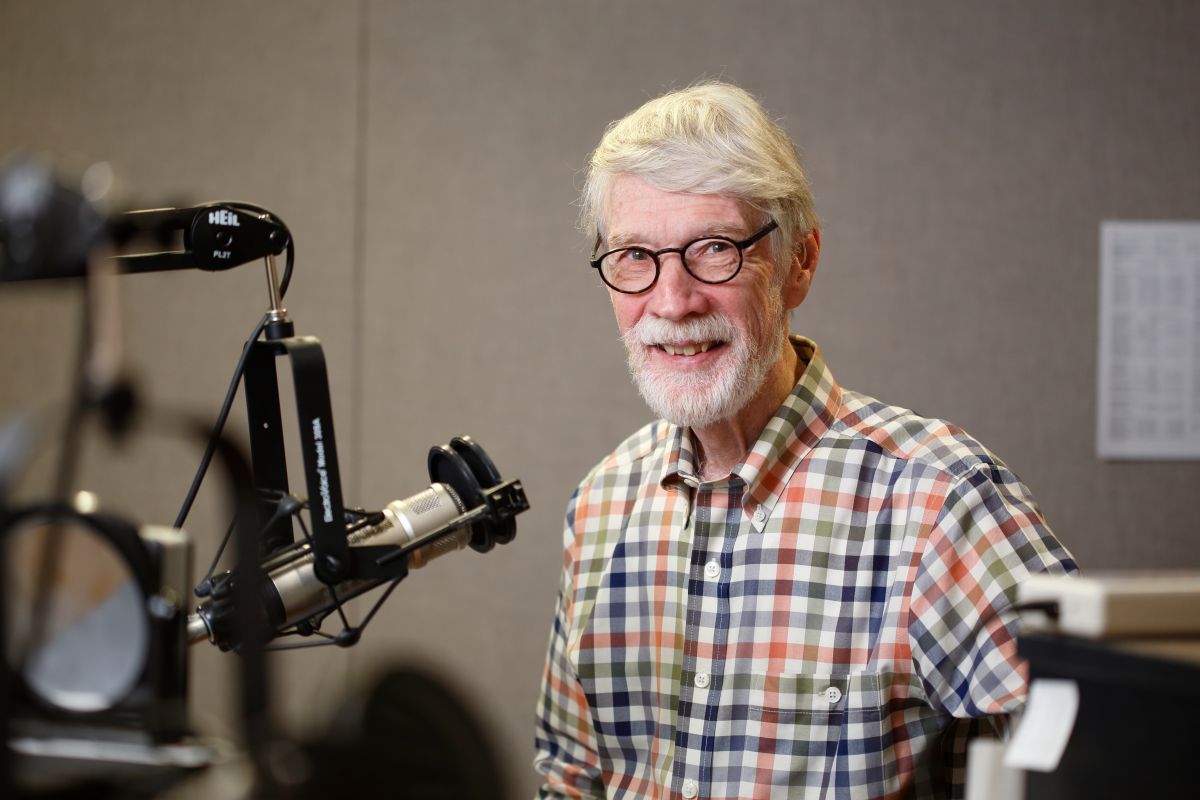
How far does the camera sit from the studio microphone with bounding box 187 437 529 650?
879 millimetres

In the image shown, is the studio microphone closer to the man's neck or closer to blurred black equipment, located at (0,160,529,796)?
blurred black equipment, located at (0,160,529,796)

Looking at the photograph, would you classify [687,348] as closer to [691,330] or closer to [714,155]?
[691,330]

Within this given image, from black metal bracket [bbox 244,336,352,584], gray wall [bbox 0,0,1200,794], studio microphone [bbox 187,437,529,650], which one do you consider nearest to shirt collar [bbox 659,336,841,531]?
studio microphone [bbox 187,437,529,650]

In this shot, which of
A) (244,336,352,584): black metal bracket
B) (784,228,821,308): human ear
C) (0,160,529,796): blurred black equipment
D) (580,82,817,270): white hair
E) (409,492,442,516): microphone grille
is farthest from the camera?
(784,228,821,308): human ear

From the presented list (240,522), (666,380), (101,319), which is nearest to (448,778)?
(240,522)

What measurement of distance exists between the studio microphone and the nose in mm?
369

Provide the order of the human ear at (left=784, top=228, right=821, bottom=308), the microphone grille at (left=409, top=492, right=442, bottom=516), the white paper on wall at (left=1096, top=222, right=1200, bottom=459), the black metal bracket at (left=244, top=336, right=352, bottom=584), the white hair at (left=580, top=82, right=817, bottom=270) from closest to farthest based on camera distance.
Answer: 1. the black metal bracket at (left=244, top=336, right=352, bottom=584)
2. the microphone grille at (left=409, top=492, right=442, bottom=516)
3. the white hair at (left=580, top=82, right=817, bottom=270)
4. the human ear at (left=784, top=228, right=821, bottom=308)
5. the white paper on wall at (left=1096, top=222, right=1200, bottom=459)

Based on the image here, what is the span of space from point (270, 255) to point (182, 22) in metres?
1.87

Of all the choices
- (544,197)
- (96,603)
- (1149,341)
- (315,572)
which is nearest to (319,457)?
(315,572)

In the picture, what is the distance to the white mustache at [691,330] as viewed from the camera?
1366 mm

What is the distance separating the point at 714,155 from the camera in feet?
4.41

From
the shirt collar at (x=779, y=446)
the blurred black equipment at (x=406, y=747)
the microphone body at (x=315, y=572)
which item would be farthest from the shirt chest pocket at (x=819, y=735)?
the blurred black equipment at (x=406, y=747)

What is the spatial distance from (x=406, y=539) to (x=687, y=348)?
0.51m

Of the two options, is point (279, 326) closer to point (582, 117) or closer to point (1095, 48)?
point (582, 117)
